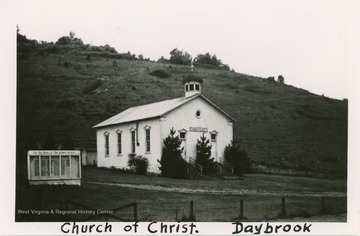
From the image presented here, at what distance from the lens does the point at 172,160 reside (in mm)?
21922

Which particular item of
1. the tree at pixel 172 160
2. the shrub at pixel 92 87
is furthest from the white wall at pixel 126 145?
the shrub at pixel 92 87

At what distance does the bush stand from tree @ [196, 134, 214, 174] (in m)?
2.26

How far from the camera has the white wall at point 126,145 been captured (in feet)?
74.9

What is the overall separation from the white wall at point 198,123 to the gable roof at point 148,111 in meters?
0.23

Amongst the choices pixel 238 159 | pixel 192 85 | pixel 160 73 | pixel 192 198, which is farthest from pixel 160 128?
pixel 192 198

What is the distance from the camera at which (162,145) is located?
22.6 meters

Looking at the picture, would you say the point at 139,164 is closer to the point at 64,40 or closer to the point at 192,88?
the point at 192,88

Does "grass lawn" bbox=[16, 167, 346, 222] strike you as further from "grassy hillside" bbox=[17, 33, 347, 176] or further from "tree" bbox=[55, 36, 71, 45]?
"tree" bbox=[55, 36, 71, 45]

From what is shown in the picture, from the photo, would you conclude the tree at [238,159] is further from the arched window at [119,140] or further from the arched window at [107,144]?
the arched window at [107,144]

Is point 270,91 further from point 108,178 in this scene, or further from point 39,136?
point 39,136

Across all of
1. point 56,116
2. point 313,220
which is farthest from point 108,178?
point 313,220

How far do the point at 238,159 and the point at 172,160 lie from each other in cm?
335

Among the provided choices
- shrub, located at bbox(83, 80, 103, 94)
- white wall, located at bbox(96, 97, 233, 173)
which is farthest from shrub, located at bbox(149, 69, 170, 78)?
white wall, located at bbox(96, 97, 233, 173)

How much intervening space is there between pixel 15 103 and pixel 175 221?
16.8 ft
